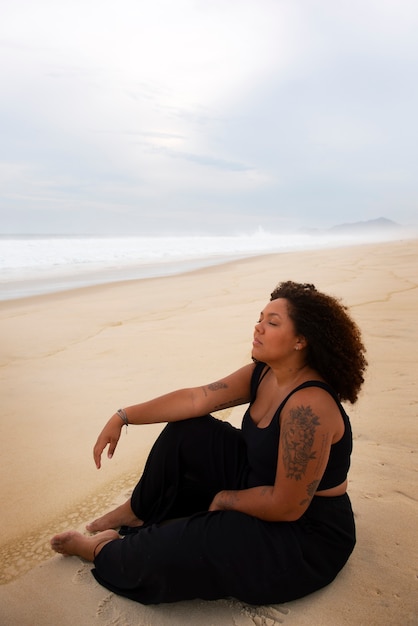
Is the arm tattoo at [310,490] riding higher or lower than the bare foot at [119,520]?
higher

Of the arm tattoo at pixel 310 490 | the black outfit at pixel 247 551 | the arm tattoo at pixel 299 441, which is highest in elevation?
the arm tattoo at pixel 299 441

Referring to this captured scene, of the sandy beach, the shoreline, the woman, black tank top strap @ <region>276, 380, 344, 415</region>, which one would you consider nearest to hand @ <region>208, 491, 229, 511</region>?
the woman

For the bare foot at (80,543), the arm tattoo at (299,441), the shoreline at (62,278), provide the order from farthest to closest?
the shoreline at (62,278)
the bare foot at (80,543)
the arm tattoo at (299,441)

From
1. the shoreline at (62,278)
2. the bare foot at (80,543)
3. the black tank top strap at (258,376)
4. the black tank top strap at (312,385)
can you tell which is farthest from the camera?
the shoreline at (62,278)

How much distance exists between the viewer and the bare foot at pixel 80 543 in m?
2.19

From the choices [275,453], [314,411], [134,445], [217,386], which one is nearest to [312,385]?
[314,411]

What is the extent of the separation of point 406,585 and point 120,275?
13948 millimetres

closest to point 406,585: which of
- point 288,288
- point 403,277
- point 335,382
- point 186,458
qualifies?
point 335,382

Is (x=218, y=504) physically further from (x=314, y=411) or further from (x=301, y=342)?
(x=301, y=342)

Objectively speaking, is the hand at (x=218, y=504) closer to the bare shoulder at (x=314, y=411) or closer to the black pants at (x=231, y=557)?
the black pants at (x=231, y=557)

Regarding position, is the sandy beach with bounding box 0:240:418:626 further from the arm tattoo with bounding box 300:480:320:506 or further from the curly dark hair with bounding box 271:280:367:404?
the curly dark hair with bounding box 271:280:367:404

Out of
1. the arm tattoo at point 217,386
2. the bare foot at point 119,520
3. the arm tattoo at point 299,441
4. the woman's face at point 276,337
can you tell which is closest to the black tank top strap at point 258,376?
the arm tattoo at point 217,386

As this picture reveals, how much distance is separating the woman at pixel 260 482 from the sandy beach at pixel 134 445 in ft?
0.30

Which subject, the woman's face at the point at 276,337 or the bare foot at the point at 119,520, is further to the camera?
the bare foot at the point at 119,520
